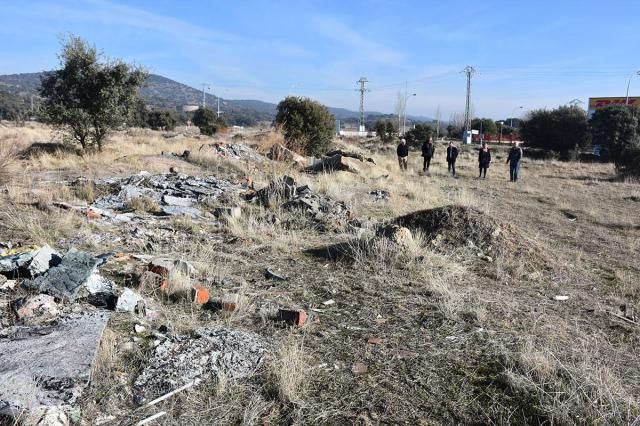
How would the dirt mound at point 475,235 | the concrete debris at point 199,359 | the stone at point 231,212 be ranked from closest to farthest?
the concrete debris at point 199,359 → the dirt mound at point 475,235 → the stone at point 231,212

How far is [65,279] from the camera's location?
14.5 ft

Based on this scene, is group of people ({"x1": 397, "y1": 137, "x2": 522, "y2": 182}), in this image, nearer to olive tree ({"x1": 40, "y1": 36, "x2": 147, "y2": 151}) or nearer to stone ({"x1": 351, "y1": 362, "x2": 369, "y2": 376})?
olive tree ({"x1": 40, "y1": 36, "x2": 147, "y2": 151})

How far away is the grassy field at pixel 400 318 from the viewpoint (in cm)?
308

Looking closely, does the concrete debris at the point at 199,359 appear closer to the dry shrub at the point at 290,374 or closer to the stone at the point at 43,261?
the dry shrub at the point at 290,374

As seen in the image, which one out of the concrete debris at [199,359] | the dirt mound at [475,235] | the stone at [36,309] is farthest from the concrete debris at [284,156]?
the concrete debris at [199,359]

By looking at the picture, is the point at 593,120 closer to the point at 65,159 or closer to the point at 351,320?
the point at 65,159

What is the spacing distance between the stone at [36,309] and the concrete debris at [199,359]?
41.4 inches

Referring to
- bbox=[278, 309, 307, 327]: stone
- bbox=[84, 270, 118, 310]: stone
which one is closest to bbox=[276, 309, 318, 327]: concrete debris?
bbox=[278, 309, 307, 327]: stone

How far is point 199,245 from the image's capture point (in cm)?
678

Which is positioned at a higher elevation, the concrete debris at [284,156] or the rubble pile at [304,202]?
the concrete debris at [284,156]

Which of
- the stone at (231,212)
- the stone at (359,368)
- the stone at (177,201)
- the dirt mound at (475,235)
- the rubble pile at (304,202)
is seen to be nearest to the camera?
the stone at (359,368)

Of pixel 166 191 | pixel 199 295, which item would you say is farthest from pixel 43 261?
pixel 166 191

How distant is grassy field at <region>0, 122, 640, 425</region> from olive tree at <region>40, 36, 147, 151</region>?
757cm

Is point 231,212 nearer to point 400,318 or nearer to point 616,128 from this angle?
point 400,318
